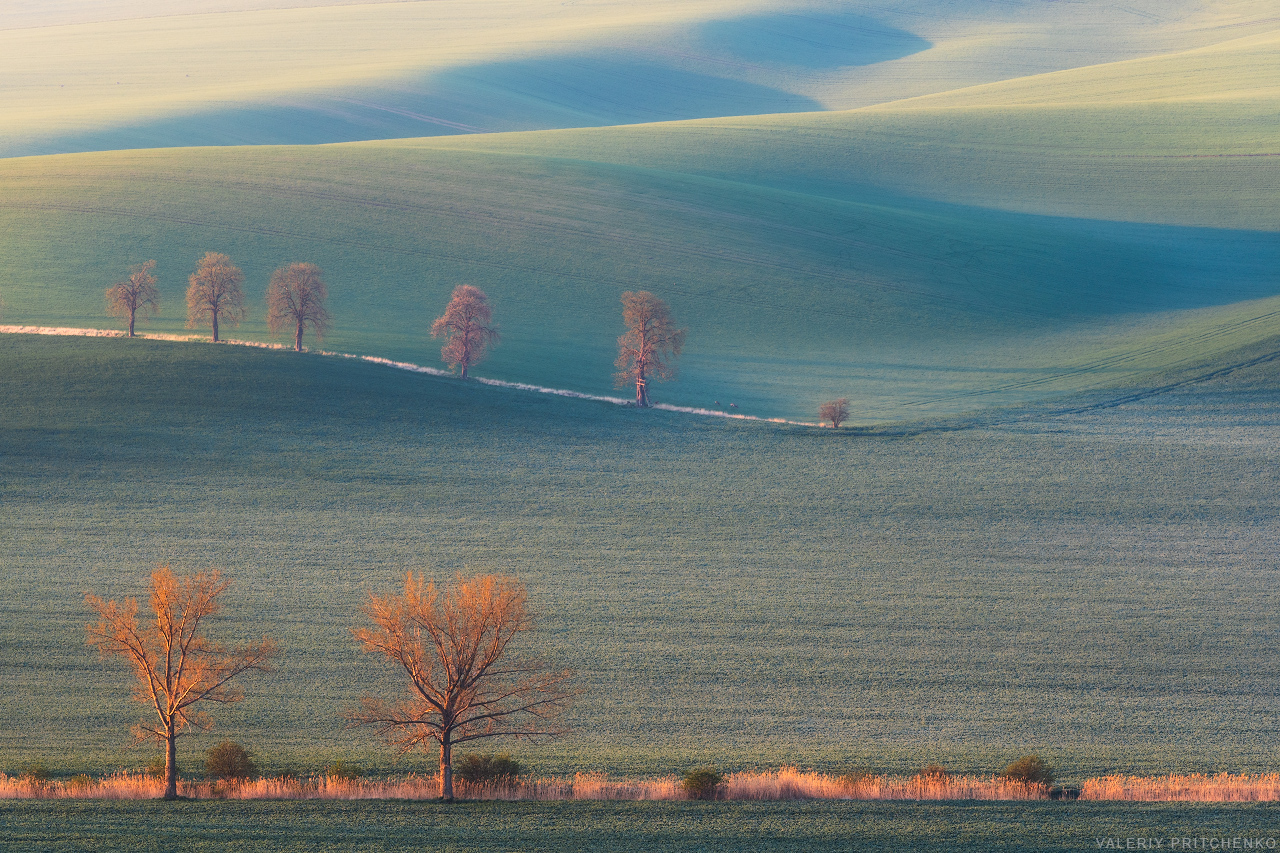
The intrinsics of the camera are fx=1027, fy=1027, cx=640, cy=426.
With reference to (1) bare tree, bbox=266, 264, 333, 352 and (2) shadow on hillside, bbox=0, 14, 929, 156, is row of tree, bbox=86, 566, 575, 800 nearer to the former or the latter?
(1) bare tree, bbox=266, 264, 333, 352

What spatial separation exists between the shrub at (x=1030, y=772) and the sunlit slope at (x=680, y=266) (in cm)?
3163

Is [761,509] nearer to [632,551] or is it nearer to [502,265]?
[632,551]

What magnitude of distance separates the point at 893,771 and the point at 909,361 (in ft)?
137

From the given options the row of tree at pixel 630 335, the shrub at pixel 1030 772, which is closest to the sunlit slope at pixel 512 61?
the row of tree at pixel 630 335

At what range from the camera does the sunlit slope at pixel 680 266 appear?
188 ft

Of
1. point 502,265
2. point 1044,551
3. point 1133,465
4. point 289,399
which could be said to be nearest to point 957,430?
point 1133,465

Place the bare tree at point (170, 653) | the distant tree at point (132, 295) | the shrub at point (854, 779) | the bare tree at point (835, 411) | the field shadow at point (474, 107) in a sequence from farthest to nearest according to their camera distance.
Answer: the field shadow at point (474, 107), the distant tree at point (132, 295), the bare tree at point (835, 411), the bare tree at point (170, 653), the shrub at point (854, 779)

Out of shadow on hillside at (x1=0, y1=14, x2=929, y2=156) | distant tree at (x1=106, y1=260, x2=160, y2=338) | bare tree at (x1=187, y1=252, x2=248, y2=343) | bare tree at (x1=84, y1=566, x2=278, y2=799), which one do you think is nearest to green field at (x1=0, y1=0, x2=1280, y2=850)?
bare tree at (x1=84, y1=566, x2=278, y2=799)

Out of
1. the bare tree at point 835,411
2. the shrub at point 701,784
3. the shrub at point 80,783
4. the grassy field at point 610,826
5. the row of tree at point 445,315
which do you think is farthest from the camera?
the row of tree at point 445,315

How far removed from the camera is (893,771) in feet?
68.8

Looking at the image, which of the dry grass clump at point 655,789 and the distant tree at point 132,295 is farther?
the distant tree at point 132,295

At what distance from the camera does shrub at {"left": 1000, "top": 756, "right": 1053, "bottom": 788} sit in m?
19.8

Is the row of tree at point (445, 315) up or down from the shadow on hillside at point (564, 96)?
down

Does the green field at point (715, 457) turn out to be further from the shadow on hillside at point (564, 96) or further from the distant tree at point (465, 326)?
the shadow on hillside at point (564, 96)
